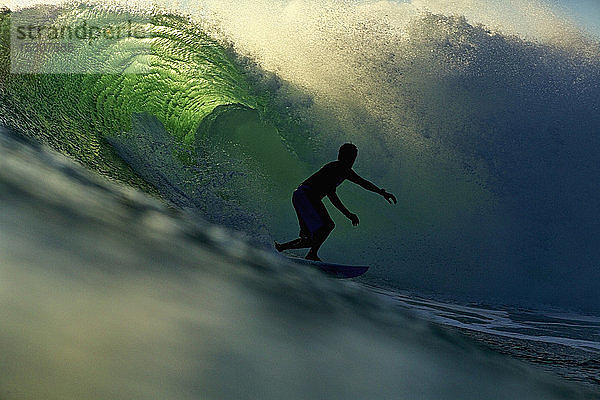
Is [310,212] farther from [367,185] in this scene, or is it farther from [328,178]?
[367,185]

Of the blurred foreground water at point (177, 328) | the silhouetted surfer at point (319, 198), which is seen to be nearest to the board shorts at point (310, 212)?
the silhouetted surfer at point (319, 198)

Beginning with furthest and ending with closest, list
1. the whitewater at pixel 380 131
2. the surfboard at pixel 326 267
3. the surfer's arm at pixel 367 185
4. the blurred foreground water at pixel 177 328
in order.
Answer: the whitewater at pixel 380 131 < the surfer's arm at pixel 367 185 < the surfboard at pixel 326 267 < the blurred foreground water at pixel 177 328

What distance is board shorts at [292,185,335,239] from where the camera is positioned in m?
2.18

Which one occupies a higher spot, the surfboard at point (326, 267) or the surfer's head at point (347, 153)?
the surfer's head at point (347, 153)

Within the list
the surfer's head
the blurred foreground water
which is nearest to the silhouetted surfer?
the surfer's head

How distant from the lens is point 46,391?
0.16 metres

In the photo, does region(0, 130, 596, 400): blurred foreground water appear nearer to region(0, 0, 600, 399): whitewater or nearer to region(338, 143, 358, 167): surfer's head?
region(338, 143, 358, 167): surfer's head

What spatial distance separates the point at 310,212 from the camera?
7.25ft

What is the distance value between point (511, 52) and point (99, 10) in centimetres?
293

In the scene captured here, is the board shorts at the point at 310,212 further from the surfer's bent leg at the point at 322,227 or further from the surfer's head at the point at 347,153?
the surfer's head at the point at 347,153

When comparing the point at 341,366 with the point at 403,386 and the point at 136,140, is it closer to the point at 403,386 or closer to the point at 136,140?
the point at 403,386

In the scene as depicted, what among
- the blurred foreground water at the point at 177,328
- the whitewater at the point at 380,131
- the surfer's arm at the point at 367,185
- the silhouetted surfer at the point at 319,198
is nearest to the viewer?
the blurred foreground water at the point at 177,328

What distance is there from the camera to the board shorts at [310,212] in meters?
2.18

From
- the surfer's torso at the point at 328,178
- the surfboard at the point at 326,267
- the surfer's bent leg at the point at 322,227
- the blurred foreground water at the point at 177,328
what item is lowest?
the blurred foreground water at the point at 177,328
